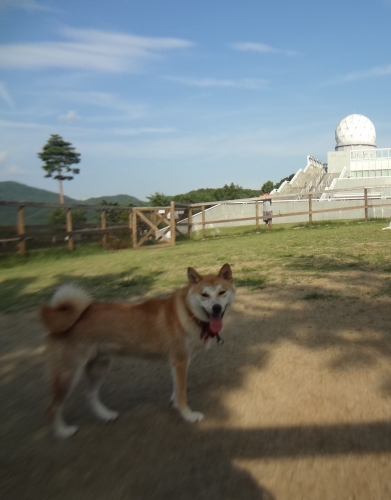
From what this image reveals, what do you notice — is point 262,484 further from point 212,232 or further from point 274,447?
point 212,232

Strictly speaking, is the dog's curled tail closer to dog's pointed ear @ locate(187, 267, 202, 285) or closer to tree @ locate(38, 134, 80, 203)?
dog's pointed ear @ locate(187, 267, 202, 285)

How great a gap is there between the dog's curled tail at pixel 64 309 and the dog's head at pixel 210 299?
75cm

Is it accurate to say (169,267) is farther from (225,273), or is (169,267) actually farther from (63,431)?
(63,431)

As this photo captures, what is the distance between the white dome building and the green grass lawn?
44430mm

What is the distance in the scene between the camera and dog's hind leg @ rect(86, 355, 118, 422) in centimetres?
325

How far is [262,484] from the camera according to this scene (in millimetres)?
2375

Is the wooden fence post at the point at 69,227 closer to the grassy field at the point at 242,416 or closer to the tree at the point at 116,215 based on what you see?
the tree at the point at 116,215

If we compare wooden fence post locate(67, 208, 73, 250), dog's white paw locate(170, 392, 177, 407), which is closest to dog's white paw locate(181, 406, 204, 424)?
dog's white paw locate(170, 392, 177, 407)

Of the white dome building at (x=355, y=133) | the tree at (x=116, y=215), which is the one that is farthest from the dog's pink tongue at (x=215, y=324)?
the white dome building at (x=355, y=133)

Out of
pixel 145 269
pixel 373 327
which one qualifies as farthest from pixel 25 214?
pixel 373 327

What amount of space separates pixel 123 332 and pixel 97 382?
466 millimetres

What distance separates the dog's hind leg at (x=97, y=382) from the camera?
10.6ft

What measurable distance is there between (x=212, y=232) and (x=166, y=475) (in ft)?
59.9

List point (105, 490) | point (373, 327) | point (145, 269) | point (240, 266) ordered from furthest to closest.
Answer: point (145, 269)
point (240, 266)
point (373, 327)
point (105, 490)
